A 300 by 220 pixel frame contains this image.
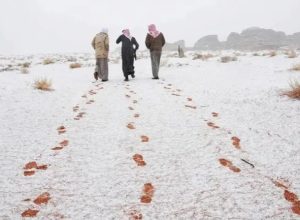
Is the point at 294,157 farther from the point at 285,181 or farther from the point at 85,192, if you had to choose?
the point at 85,192

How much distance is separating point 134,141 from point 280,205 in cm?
212

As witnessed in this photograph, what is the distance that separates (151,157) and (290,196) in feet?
5.06

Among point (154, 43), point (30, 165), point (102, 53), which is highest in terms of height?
point (154, 43)

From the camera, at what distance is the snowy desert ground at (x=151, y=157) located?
10.1 feet

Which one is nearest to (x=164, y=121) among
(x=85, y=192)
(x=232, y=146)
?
(x=232, y=146)

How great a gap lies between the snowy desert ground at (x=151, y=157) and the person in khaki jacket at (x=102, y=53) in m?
3.29

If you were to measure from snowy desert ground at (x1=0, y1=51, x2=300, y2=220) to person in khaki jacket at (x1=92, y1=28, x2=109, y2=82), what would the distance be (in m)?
3.29

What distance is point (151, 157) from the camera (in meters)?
4.15

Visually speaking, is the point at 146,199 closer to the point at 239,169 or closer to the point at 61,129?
the point at 239,169

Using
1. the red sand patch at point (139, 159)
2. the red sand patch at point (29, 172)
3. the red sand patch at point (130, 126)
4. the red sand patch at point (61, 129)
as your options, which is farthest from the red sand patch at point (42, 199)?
the red sand patch at point (130, 126)

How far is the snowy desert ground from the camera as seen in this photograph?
307 centimetres

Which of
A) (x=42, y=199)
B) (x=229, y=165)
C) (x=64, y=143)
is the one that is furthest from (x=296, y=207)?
(x=64, y=143)

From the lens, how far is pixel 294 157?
4.05m

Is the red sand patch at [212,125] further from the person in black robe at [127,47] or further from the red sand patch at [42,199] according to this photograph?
the person in black robe at [127,47]
